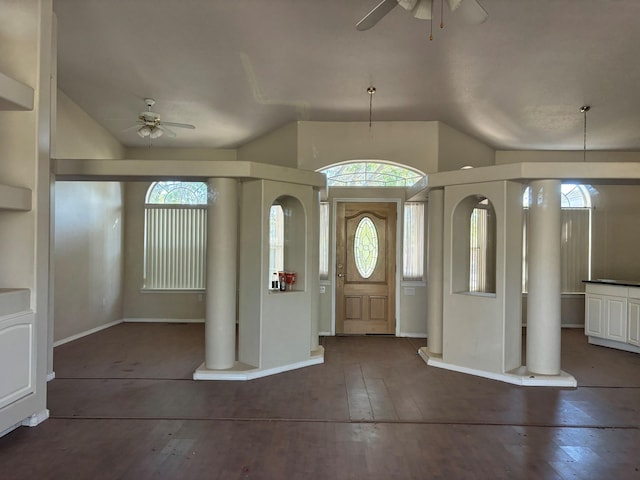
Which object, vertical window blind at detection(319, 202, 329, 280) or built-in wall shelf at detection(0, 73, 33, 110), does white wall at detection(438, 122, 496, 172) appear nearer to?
vertical window blind at detection(319, 202, 329, 280)

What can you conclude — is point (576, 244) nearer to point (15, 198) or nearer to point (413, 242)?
point (413, 242)

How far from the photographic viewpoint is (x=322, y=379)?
184 inches

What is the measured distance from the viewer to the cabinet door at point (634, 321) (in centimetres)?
592

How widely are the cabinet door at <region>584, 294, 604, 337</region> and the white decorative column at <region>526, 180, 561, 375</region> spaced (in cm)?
231

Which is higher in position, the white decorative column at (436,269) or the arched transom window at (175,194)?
the arched transom window at (175,194)

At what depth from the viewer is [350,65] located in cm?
520

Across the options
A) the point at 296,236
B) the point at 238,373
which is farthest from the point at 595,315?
the point at 238,373

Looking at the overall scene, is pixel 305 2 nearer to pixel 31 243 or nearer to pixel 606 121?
pixel 31 243

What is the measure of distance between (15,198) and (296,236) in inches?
113

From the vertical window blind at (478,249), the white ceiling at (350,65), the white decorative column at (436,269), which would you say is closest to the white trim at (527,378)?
the white decorative column at (436,269)

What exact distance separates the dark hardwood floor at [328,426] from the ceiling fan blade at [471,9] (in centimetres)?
301

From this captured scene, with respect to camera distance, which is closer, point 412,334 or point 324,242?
point 412,334

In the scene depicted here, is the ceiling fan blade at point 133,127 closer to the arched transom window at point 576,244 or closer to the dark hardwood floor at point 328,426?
the dark hardwood floor at point 328,426

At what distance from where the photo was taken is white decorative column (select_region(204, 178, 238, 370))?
15.3 ft
